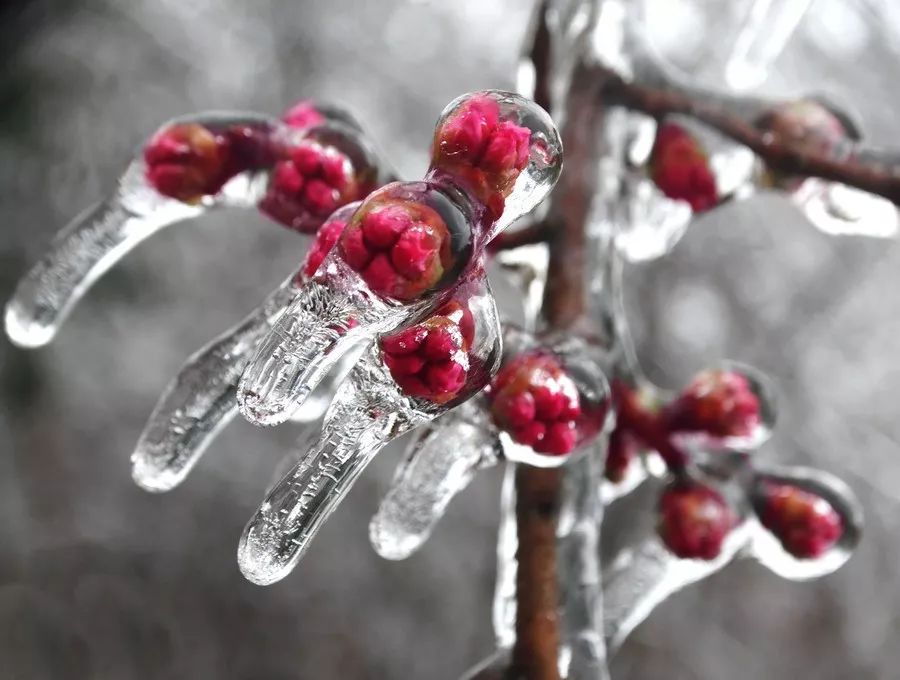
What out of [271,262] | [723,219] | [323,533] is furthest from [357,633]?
[723,219]

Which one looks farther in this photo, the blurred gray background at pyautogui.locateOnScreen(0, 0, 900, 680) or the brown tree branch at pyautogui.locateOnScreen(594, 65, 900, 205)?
the blurred gray background at pyautogui.locateOnScreen(0, 0, 900, 680)

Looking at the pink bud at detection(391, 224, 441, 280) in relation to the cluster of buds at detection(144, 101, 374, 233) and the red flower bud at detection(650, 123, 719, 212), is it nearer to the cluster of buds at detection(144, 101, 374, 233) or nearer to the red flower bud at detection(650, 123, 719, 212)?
the cluster of buds at detection(144, 101, 374, 233)

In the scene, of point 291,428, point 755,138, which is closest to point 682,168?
point 755,138

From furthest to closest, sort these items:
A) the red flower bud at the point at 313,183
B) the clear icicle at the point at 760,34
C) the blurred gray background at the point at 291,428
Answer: the blurred gray background at the point at 291,428 → the clear icicle at the point at 760,34 → the red flower bud at the point at 313,183

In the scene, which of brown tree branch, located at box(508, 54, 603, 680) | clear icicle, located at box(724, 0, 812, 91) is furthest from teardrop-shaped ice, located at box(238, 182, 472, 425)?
clear icicle, located at box(724, 0, 812, 91)

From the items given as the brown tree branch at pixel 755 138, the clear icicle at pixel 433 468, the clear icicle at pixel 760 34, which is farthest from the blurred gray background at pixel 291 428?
the clear icicle at pixel 433 468

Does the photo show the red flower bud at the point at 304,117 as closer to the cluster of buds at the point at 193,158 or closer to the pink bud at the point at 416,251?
the cluster of buds at the point at 193,158
